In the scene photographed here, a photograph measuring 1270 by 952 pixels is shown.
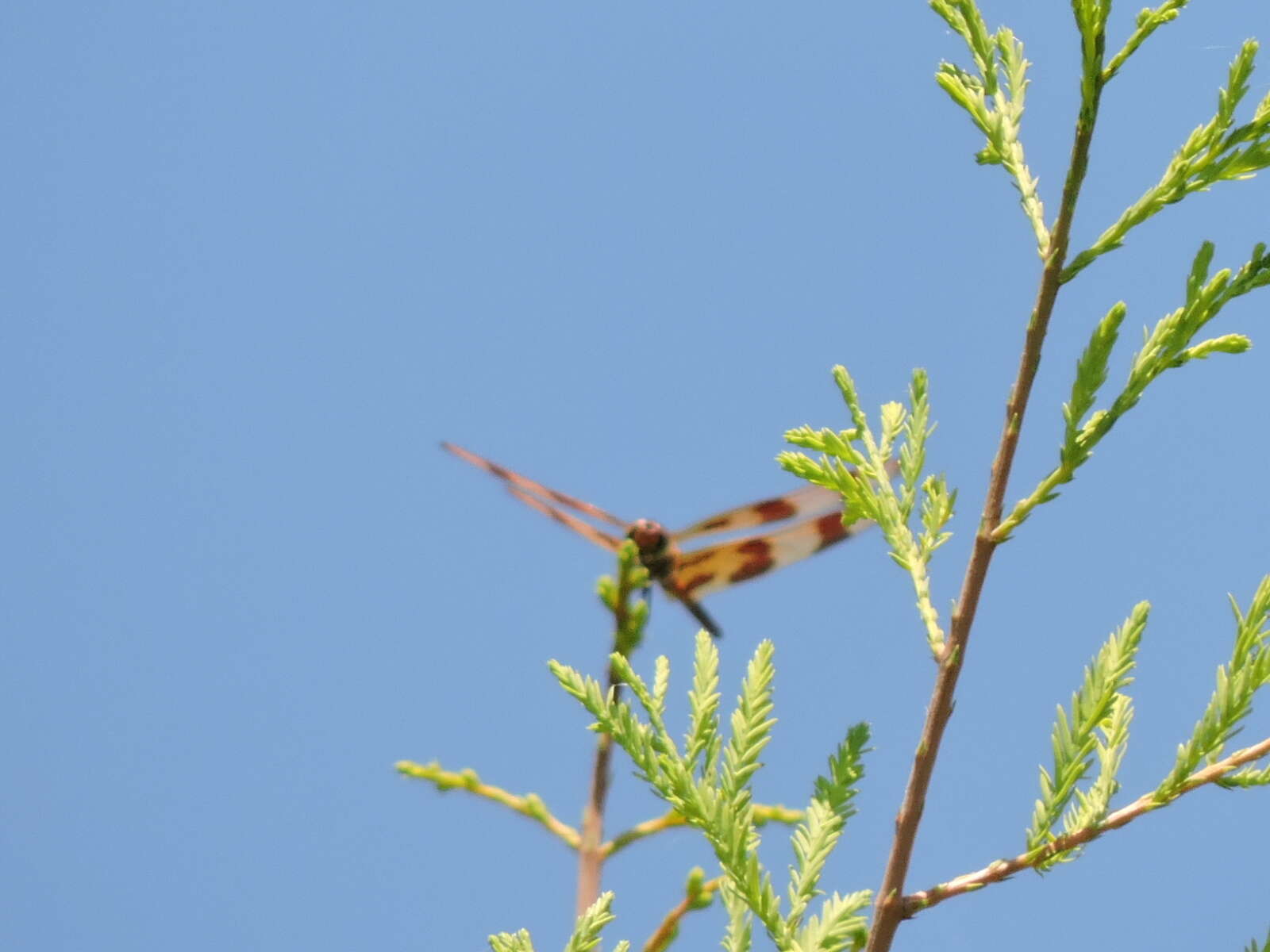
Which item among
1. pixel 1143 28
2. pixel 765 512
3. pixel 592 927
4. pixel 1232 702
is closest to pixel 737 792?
pixel 592 927

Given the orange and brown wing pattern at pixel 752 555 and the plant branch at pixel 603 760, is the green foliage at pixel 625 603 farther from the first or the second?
the orange and brown wing pattern at pixel 752 555

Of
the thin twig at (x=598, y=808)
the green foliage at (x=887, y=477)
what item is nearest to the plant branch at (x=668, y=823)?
the thin twig at (x=598, y=808)

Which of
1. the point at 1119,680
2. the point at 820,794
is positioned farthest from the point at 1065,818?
the point at 820,794

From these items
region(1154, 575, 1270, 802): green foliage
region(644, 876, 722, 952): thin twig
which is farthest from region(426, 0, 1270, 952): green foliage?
region(644, 876, 722, 952): thin twig

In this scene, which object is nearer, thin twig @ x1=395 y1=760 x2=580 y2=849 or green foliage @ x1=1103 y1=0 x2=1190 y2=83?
green foliage @ x1=1103 y1=0 x2=1190 y2=83

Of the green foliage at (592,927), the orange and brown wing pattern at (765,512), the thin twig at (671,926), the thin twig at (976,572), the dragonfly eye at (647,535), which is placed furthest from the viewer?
the orange and brown wing pattern at (765,512)

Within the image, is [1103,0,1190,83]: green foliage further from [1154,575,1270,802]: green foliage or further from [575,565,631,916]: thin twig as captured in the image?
[575,565,631,916]: thin twig

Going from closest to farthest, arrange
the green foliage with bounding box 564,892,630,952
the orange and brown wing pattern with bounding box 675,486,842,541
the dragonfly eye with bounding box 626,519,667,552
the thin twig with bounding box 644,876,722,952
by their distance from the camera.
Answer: the green foliage with bounding box 564,892,630,952
the thin twig with bounding box 644,876,722,952
the dragonfly eye with bounding box 626,519,667,552
the orange and brown wing pattern with bounding box 675,486,842,541
